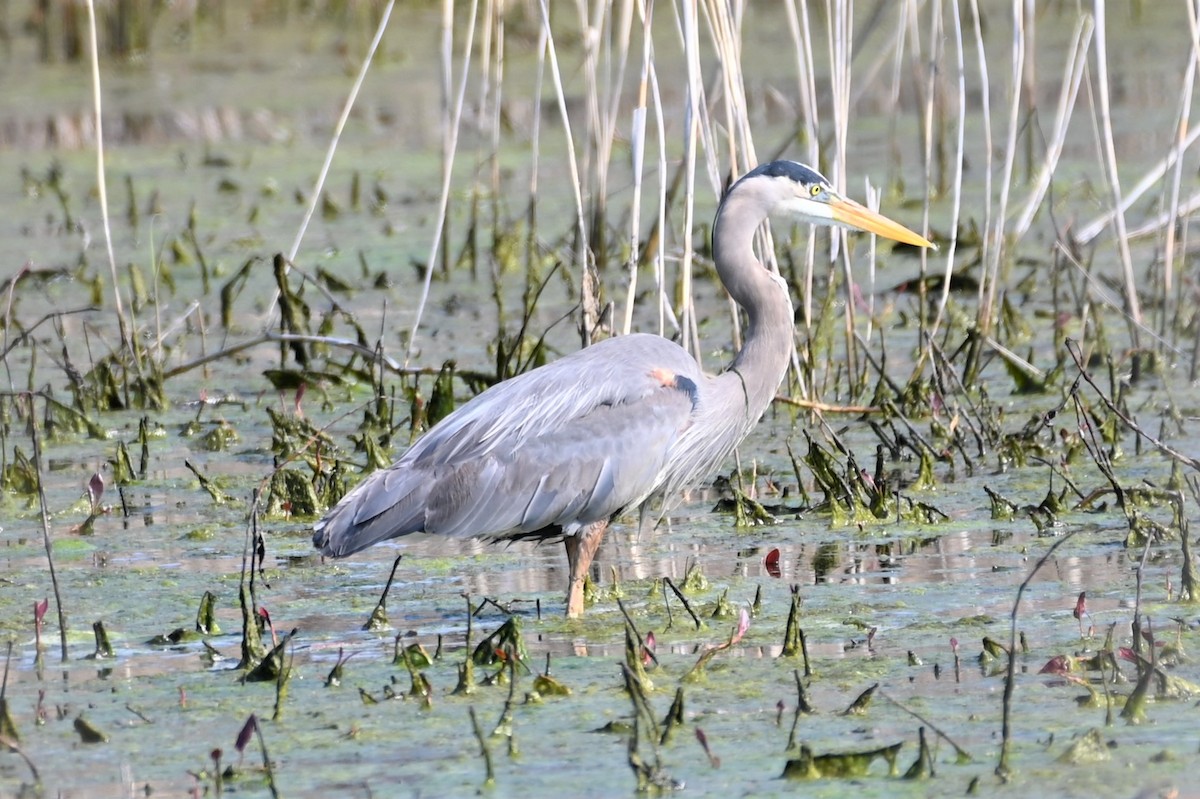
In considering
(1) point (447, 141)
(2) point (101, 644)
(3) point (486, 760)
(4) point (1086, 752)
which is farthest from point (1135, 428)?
(1) point (447, 141)

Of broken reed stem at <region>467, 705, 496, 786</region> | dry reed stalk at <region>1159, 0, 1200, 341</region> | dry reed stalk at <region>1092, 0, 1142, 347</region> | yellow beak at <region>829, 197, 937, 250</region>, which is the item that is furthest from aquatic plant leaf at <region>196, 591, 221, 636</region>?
dry reed stalk at <region>1159, 0, 1200, 341</region>

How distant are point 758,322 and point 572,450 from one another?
73cm

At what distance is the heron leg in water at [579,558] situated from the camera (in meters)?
4.67

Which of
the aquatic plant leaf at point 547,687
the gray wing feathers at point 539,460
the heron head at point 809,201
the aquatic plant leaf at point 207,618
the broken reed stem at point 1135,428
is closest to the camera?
the aquatic plant leaf at point 547,687

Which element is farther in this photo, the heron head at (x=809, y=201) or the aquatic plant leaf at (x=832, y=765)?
the heron head at (x=809, y=201)

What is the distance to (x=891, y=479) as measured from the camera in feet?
19.2

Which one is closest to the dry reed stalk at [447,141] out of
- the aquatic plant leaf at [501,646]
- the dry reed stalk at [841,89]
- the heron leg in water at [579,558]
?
the dry reed stalk at [841,89]

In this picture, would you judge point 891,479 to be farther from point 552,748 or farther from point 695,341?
A: point 552,748

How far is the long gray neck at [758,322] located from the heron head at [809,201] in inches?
8.1

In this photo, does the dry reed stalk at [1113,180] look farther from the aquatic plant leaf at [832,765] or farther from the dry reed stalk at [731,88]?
the aquatic plant leaf at [832,765]

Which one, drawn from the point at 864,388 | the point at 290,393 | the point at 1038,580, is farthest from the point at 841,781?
the point at 290,393

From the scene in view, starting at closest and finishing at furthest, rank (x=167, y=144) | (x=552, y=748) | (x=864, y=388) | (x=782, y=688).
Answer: (x=552, y=748) < (x=782, y=688) < (x=864, y=388) < (x=167, y=144)

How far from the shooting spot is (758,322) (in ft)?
17.5

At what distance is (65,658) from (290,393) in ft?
9.98
